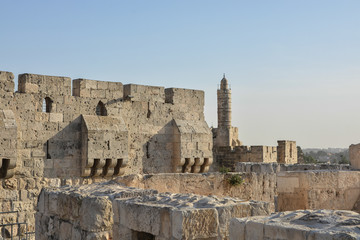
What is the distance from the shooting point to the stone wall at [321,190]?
8.48 meters

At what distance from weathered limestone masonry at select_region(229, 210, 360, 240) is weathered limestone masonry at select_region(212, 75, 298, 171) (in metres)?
12.6

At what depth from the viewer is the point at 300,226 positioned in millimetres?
3139

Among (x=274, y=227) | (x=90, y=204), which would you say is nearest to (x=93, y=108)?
(x=90, y=204)

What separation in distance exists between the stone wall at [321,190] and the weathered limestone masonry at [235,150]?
742cm

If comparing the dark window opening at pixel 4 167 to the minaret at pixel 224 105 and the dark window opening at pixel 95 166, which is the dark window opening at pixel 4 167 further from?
the minaret at pixel 224 105

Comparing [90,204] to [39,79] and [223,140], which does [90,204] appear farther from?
[223,140]

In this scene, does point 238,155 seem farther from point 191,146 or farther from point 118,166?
point 118,166

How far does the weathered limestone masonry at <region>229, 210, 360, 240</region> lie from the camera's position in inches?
116

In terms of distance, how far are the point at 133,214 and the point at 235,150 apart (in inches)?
499

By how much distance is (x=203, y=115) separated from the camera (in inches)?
604

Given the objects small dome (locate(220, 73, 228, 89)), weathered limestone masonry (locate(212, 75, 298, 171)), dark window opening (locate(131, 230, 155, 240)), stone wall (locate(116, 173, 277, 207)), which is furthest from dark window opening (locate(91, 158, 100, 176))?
small dome (locate(220, 73, 228, 89))

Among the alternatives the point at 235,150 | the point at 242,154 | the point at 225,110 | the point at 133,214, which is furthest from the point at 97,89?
the point at 225,110

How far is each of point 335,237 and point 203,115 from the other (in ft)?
41.1

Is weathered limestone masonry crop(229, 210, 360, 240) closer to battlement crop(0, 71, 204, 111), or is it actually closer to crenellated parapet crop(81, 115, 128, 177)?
crenellated parapet crop(81, 115, 128, 177)
